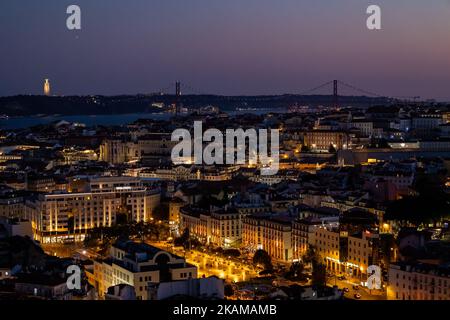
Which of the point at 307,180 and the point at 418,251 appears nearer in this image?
the point at 418,251

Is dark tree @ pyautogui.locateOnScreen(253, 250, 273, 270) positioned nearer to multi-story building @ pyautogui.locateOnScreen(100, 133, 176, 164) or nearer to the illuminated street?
the illuminated street

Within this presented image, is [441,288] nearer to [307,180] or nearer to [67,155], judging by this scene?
[307,180]

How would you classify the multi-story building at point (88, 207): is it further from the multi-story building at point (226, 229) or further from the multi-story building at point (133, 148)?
the multi-story building at point (133, 148)

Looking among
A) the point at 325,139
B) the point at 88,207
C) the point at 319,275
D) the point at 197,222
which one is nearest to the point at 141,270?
the point at 319,275

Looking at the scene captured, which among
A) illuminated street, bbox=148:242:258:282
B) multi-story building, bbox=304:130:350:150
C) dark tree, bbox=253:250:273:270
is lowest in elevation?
illuminated street, bbox=148:242:258:282

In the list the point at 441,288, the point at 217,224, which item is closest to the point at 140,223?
the point at 217,224

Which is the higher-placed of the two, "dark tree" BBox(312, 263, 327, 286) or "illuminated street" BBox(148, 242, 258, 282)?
"dark tree" BBox(312, 263, 327, 286)

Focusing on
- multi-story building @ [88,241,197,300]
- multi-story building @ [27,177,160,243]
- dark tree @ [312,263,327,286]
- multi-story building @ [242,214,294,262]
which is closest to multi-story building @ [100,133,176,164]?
multi-story building @ [27,177,160,243]
